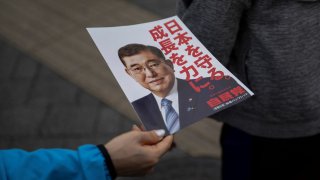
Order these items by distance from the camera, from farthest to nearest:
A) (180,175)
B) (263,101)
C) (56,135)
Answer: (56,135), (180,175), (263,101)

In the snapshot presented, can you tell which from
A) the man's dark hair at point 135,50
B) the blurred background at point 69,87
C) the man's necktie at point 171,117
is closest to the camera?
the man's necktie at point 171,117

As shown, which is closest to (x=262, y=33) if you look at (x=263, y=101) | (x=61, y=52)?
(x=263, y=101)

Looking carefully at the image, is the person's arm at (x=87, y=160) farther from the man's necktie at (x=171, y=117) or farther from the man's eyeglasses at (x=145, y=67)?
the man's eyeglasses at (x=145, y=67)

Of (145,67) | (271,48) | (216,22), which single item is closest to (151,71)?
(145,67)

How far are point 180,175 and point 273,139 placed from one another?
3.20 feet

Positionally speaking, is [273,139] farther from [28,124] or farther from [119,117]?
[28,124]

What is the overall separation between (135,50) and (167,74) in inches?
4.7

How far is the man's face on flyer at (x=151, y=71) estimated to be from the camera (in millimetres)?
1138

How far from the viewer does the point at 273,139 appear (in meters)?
1.55

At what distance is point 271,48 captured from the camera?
51.7 inches

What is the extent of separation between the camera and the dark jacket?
1.29 metres

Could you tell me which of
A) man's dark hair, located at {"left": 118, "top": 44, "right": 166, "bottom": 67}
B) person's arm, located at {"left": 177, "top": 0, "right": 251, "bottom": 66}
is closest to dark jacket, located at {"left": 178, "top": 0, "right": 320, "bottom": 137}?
person's arm, located at {"left": 177, "top": 0, "right": 251, "bottom": 66}

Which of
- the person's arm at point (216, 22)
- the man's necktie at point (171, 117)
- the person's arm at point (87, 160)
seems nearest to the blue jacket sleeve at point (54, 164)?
the person's arm at point (87, 160)

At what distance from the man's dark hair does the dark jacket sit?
181mm
